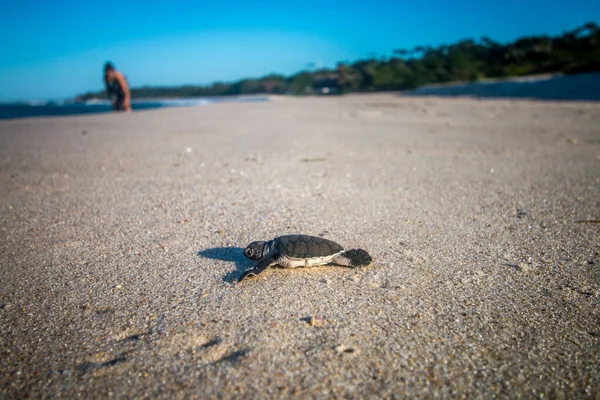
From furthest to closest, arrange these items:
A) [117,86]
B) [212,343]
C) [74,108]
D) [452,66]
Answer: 1. [452,66]
2. [74,108]
3. [117,86]
4. [212,343]

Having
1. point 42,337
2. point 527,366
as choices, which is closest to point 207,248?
point 42,337

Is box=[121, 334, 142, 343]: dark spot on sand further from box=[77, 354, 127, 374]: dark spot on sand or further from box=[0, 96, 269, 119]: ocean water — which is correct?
box=[0, 96, 269, 119]: ocean water

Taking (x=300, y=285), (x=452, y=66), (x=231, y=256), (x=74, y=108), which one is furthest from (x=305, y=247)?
(x=452, y=66)

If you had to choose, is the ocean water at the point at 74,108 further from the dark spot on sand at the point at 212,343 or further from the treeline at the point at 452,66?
the dark spot on sand at the point at 212,343

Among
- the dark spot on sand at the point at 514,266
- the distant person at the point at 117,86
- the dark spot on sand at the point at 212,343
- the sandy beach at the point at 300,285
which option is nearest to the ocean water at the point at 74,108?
the distant person at the point at 117,86

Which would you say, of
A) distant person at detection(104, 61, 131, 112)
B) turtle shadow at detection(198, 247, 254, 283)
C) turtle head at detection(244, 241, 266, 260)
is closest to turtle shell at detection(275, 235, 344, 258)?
turtle head at detection(244, 241, 266, 260)

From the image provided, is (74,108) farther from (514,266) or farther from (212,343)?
(514,266)

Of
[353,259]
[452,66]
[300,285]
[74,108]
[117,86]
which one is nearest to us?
[300,285]
